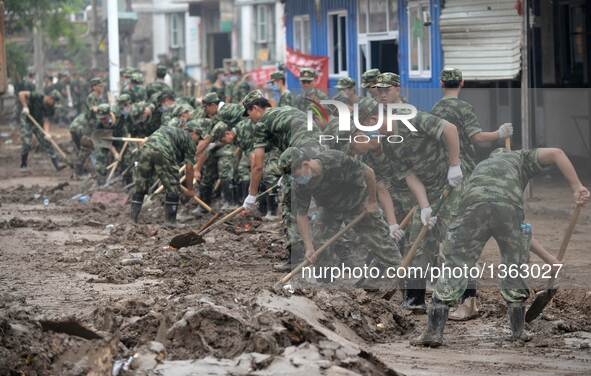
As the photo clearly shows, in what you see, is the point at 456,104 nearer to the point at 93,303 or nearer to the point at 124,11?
the point at 93,303

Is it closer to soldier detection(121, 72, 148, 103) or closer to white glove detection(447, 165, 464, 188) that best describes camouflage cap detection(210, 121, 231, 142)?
soldier detection(121, 72, 148, 103)

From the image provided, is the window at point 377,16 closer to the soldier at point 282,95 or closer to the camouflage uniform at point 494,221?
the soldier at point 282,95

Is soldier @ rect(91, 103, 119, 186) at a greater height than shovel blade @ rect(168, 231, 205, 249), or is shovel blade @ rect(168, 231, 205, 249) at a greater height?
soldier @ rect(91, 103, 119, 186)

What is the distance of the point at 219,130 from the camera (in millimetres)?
16672

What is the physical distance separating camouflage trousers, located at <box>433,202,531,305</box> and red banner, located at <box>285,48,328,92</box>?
15100mm

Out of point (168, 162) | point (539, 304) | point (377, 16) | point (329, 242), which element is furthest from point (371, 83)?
point (377, 16)

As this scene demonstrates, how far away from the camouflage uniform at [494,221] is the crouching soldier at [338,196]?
185cm

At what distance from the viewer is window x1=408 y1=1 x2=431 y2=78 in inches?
818

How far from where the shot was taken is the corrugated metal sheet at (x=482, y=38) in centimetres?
1792

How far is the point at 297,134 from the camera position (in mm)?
12648

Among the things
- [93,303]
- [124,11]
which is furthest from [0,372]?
[124,11]

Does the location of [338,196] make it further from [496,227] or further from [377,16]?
[377,16]

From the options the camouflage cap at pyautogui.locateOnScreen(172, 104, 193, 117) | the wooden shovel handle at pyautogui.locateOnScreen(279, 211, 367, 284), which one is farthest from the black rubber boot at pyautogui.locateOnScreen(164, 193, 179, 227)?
the wooden shovel handle at pyautogui.locateOnScreen(279, 211, 367, 284)

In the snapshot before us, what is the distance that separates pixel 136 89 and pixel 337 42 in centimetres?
430
